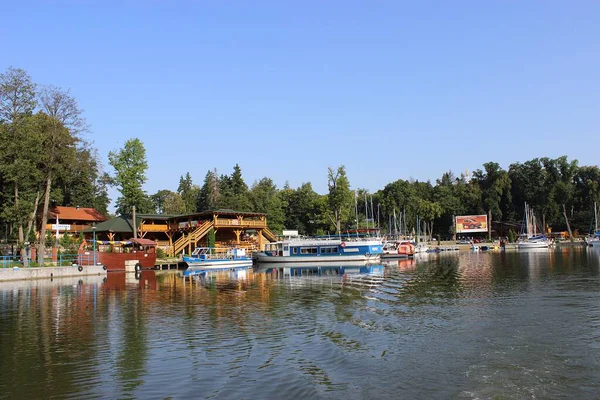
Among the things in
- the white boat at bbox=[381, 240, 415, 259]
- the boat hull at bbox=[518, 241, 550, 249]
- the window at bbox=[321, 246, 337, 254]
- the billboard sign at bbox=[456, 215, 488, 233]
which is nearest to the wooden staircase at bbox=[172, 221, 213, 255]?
the window at bbox=[321, 246, 337, 254]

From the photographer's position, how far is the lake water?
1187cm

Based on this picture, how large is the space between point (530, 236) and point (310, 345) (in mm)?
102526

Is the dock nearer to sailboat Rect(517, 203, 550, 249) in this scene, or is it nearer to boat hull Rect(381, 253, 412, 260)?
boat hull Rect(381, 253, 412, 260)

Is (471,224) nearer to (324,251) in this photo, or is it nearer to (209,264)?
(324,251)

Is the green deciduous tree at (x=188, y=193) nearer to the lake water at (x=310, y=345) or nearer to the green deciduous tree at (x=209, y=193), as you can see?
the green deciduous tree at (x=209, y=193)

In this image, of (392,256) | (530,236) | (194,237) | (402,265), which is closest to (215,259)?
(194,237)

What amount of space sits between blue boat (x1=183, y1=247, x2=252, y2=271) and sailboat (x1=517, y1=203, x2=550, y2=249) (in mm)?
60459

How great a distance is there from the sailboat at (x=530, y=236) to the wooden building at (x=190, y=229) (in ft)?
170

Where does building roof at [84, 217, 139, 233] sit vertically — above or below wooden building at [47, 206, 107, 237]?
below

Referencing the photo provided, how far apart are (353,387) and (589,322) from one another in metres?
11.5

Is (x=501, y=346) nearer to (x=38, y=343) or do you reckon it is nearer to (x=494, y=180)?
(x=38, y=343)

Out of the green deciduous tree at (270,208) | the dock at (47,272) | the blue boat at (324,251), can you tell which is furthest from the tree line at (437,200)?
the dock at (47,272)

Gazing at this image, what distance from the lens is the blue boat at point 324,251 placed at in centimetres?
6278

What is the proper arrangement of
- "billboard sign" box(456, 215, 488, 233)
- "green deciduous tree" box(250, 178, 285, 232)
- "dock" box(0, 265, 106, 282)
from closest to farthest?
1. "dock" box(0, 265, 106, 282)
2. "green deciduous tree" box(250, 178, 285, 232)
3. "billboard sign" box(456, 215, 488, 233)
